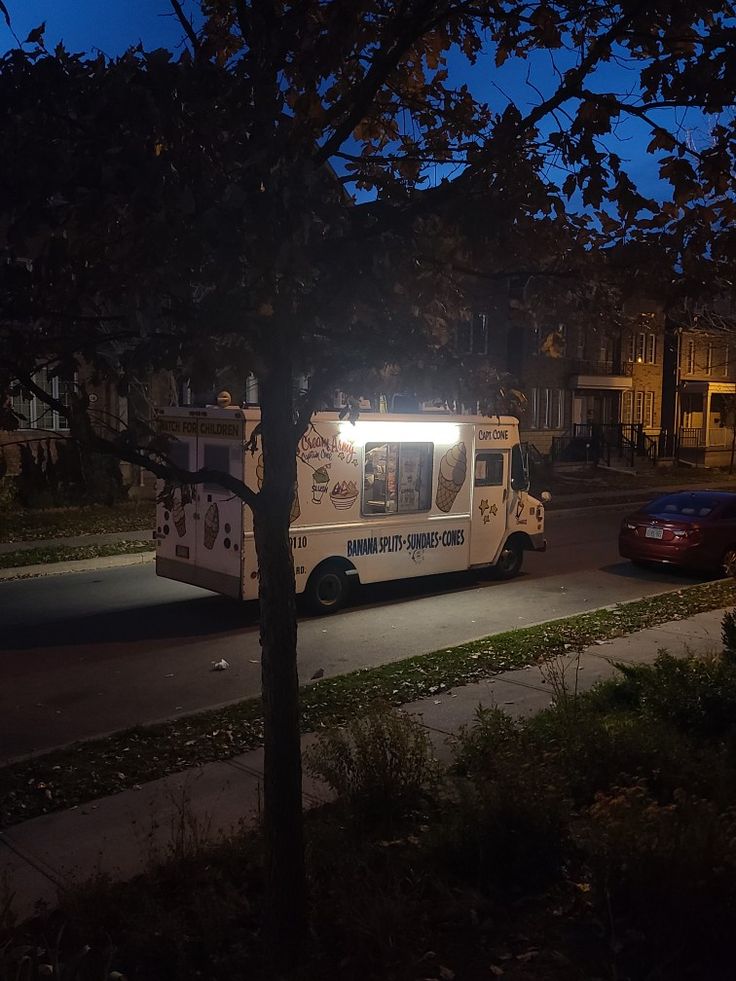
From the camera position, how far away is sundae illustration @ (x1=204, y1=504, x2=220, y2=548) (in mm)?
12320

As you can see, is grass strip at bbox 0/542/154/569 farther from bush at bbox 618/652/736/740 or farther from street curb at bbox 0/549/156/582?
bush at bbox 618/652/736/740

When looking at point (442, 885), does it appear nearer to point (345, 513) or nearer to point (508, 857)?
point (508, 857)

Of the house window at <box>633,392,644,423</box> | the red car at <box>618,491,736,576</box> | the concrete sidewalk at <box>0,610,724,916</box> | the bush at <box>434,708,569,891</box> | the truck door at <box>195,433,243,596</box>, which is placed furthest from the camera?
the house window at <box>633,392,644,423</box>

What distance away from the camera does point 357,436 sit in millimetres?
12930

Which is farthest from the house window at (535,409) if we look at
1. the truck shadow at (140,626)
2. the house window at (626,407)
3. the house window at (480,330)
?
the truck shadow at (140,626)

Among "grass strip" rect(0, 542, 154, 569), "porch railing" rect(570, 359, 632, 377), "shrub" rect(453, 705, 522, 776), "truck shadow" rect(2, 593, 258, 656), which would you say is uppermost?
"porch railing" rect(570, 359, 632, 377)

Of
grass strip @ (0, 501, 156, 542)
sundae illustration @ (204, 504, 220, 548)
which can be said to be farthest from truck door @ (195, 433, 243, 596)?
grass strip @ (0, 501, 156, 542)

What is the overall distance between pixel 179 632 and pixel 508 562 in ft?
20.2

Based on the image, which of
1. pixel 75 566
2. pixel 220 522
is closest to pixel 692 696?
pixel 220 522

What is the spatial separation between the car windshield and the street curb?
8.91 meters

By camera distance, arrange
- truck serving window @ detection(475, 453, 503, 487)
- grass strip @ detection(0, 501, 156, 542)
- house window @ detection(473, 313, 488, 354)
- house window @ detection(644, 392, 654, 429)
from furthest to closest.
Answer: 1. house window @ detection(644, 392, 654, 429)
2. grass strip @ detection(0, 501, 156, 542)
3. truck serving window @ detection(475, 453, 503, 487)
4. house window @ detection(473, 313, 488, 354)

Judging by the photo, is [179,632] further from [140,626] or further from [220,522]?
[220,522]

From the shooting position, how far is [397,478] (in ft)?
44.4

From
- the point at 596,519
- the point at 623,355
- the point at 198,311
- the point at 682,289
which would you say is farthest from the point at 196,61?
the point at 623,355
